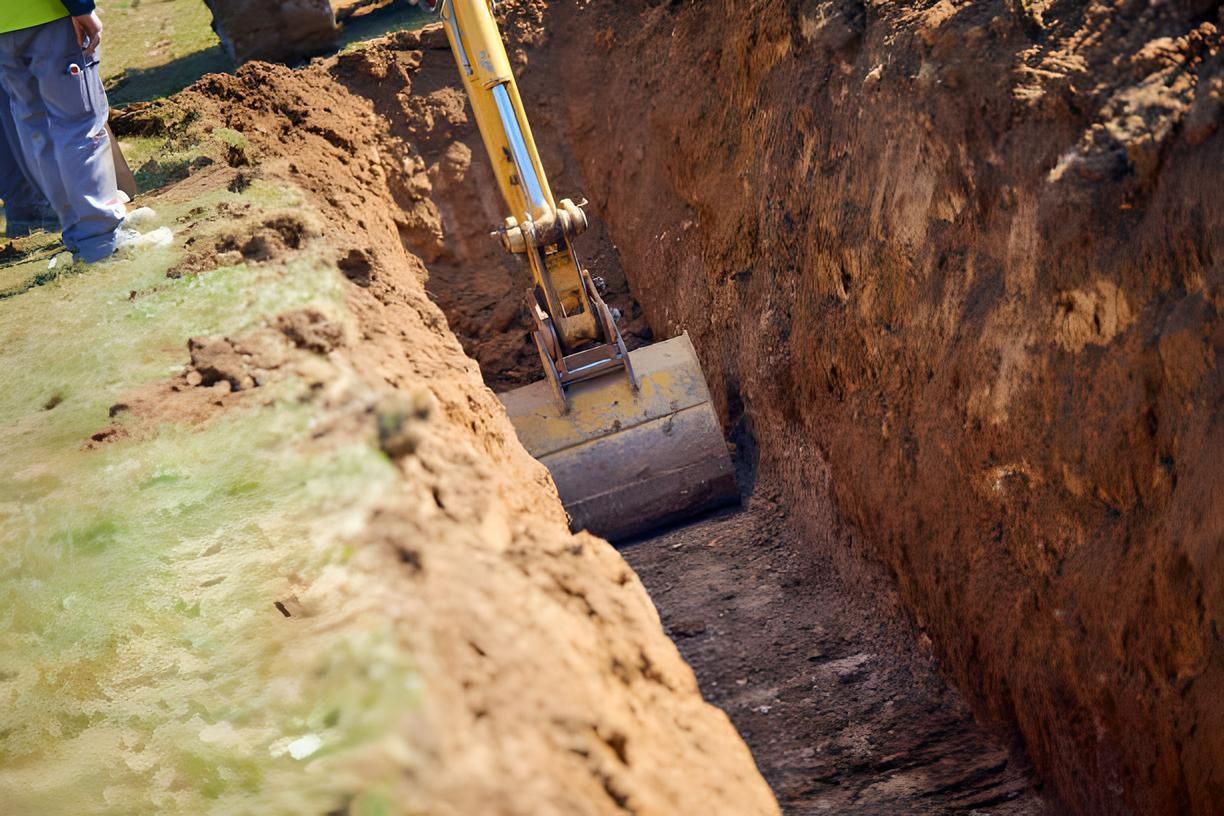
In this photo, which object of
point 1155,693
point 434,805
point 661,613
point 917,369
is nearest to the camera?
point 434,805

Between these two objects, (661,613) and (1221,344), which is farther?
(661,613)

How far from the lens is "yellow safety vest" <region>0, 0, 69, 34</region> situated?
6246 mm

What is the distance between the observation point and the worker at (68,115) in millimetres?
6375

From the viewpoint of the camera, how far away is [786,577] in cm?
686

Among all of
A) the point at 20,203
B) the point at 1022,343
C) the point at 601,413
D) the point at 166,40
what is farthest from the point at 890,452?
the point at 166,40

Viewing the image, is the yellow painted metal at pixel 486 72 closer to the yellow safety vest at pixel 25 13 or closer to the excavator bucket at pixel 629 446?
the excavator bucket at pixel 629 446

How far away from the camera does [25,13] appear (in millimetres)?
6277

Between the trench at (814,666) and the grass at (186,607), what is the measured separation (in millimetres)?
2815

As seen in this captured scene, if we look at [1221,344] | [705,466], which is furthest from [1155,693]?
[705,466]

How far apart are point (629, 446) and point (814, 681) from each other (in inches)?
78.4

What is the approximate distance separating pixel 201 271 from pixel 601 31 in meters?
5.78

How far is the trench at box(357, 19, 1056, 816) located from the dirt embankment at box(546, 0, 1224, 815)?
193mm

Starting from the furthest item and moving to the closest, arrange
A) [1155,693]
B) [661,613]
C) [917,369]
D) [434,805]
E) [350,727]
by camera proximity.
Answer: [661,613] → [917,369] → [1155,693] → [350,727] → [434,805]

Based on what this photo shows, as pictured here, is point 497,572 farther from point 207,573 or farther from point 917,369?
point 917,369
